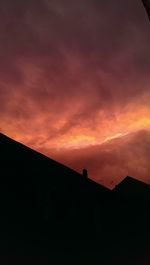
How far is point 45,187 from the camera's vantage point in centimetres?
1091

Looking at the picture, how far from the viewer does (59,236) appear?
1127cm

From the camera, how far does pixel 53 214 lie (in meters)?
11.1

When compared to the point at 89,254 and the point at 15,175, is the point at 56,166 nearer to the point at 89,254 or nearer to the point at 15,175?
the point at 15,175

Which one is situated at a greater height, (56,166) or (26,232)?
(56,166)

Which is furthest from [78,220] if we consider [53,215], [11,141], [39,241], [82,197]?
[11,141]

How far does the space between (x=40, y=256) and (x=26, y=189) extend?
78.3 inches

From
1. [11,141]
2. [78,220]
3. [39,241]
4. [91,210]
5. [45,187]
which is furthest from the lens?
[91,210]

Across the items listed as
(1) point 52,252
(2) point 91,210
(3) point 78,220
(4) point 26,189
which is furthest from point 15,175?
(2) point 91,210

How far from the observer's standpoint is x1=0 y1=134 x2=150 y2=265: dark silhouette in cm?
935

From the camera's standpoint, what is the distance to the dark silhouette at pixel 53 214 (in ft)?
30.7

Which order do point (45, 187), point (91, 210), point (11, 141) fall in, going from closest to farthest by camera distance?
point (11, 141) < point (45, 187) < point (91, 210)

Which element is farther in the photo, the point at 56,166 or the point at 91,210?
the point at 91,210

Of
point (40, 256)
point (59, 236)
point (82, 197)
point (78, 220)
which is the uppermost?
point (82, 197)

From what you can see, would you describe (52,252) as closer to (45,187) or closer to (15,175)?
(45,187)
